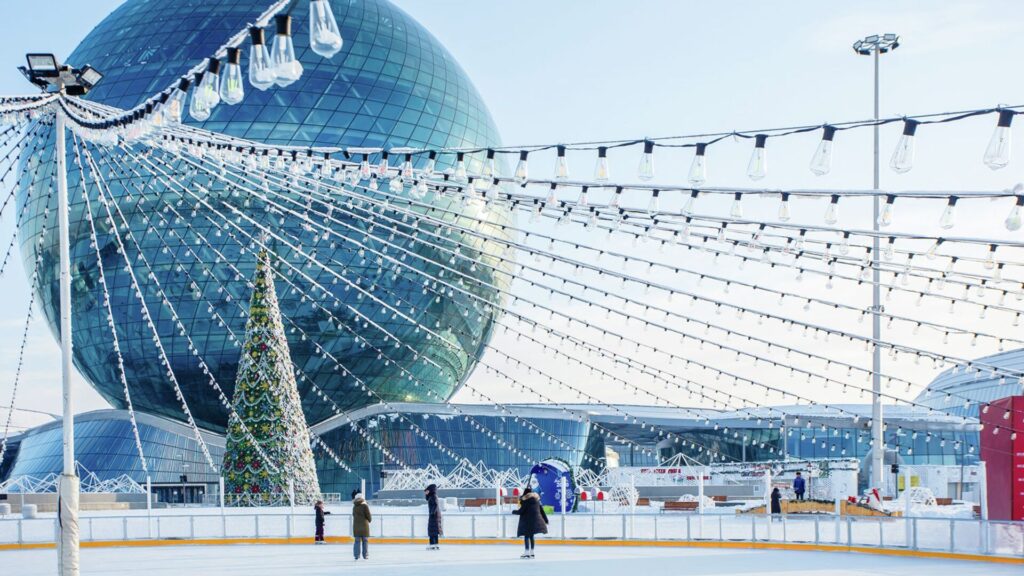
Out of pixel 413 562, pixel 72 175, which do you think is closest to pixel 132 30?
pixel 72 175

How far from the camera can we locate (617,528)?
1056 inches

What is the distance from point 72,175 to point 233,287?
709cm

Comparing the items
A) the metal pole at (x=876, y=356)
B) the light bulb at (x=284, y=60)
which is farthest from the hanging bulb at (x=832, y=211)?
the metal pole at (x=876, y=356)

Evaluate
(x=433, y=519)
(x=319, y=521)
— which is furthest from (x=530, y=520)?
(x=319, y=521)

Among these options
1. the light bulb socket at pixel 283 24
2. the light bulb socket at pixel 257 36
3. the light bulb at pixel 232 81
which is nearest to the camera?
the light bulb socket at pixel 283 24

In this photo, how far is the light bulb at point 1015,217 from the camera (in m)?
14.7

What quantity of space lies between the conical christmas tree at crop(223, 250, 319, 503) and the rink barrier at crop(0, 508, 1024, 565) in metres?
1.78

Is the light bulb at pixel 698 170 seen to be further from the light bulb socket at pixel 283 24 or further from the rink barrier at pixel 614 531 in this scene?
the rink barrier at pixel 614 531

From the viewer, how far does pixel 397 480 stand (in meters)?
46.2

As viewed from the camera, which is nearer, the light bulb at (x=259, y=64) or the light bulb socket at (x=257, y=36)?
the light bulb at (x=259, y=64)

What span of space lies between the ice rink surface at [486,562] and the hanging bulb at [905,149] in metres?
8.29

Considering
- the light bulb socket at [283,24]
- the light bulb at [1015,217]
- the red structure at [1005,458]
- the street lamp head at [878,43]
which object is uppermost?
the street lamp head at [878,43]

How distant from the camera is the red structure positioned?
23391 mm

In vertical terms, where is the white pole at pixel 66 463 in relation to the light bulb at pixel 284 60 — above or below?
below
